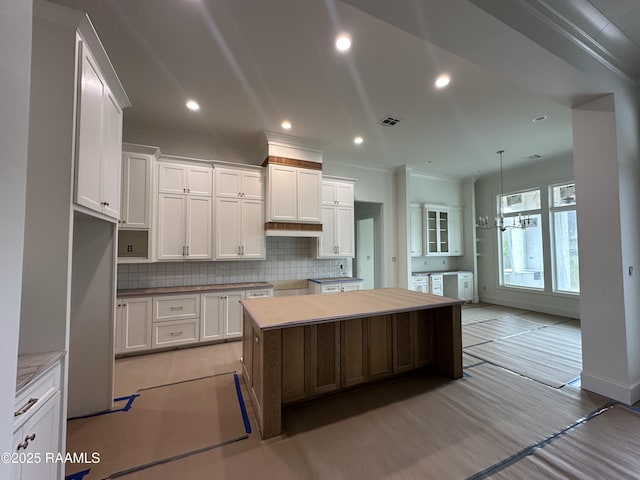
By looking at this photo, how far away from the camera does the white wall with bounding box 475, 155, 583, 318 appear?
516 cm

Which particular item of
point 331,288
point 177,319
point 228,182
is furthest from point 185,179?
point 331,288

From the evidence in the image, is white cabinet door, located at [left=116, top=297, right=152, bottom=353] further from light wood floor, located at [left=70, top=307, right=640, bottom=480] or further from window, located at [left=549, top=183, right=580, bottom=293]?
window, located at [left=549, top=183, right=580, bottom=293]

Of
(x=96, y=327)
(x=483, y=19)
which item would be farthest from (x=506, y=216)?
(x=96, y=327)

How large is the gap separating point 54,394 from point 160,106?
3140 mm

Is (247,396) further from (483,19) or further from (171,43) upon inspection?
(483,19)

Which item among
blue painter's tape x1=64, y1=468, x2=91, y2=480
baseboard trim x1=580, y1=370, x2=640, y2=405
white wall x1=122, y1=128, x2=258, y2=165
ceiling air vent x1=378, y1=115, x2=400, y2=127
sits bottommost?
blue painter's tape x1=64, y1=468, x2=91, y2=480

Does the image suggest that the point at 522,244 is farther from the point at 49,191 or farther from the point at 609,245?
the point at 49,191

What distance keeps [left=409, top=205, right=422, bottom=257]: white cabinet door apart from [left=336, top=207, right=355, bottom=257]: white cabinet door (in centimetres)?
187

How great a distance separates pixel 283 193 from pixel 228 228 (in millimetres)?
1024

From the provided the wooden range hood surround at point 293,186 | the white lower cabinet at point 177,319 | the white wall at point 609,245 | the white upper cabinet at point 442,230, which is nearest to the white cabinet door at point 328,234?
the wooden range hood surround at point 293,186

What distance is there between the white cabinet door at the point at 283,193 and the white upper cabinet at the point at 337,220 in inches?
27.7

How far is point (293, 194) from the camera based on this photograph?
4.17 m

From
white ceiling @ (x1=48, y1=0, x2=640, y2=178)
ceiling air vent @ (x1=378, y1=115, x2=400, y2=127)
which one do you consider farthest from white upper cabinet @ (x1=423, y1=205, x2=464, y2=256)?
ceiling air vent @ (x1=378, y1=115, x2=400, y2=127)

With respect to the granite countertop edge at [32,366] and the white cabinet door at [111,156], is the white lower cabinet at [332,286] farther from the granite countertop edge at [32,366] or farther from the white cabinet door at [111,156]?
the granite countertop edge at [32,366]
